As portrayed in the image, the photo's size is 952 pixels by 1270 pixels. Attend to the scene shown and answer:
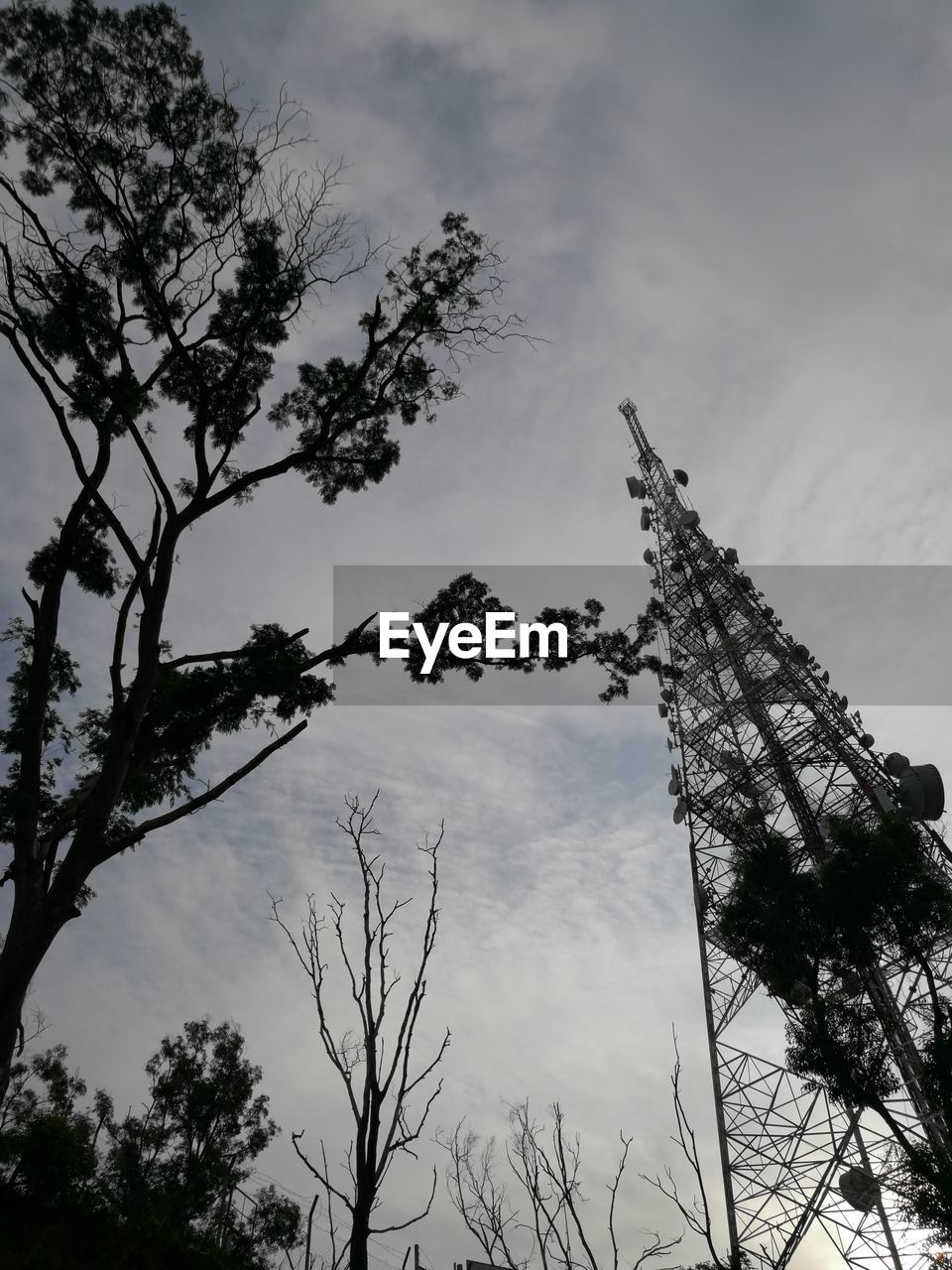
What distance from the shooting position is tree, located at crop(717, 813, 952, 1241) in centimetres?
1031

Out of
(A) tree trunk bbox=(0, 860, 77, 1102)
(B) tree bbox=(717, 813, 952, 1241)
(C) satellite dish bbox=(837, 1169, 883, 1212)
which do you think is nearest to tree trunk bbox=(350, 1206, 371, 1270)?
(A) tree trunk bbox=(0, 860, 77, 1102)

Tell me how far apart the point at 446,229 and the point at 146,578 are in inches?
248

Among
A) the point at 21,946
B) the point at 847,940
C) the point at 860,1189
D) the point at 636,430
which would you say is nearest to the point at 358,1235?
the point at 21,946

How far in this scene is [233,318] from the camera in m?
9.61

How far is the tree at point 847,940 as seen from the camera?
10.3 m

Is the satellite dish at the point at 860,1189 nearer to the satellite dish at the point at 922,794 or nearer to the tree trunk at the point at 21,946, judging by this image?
the satellite dish at the point at 922,794

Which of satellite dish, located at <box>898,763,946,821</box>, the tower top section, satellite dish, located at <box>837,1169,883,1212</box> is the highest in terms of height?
the tower top section

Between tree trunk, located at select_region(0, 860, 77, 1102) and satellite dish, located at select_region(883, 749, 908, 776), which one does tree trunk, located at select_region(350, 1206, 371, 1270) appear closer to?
tree trunk, located at select_region(0, 860, 77, 1102)

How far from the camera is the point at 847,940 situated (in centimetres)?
1169

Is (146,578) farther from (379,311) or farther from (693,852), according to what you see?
(693,852)

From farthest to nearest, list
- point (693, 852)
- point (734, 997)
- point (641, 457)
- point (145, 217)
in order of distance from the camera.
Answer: point (641, 457) < point (693, 852) < point (734, 997) < point (145, 217)

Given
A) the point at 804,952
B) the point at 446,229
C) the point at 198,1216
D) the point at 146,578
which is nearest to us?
the point at 146,578

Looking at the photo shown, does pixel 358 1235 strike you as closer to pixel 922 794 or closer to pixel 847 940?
pixel 847 940

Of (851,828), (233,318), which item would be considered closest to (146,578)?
(233,318)
